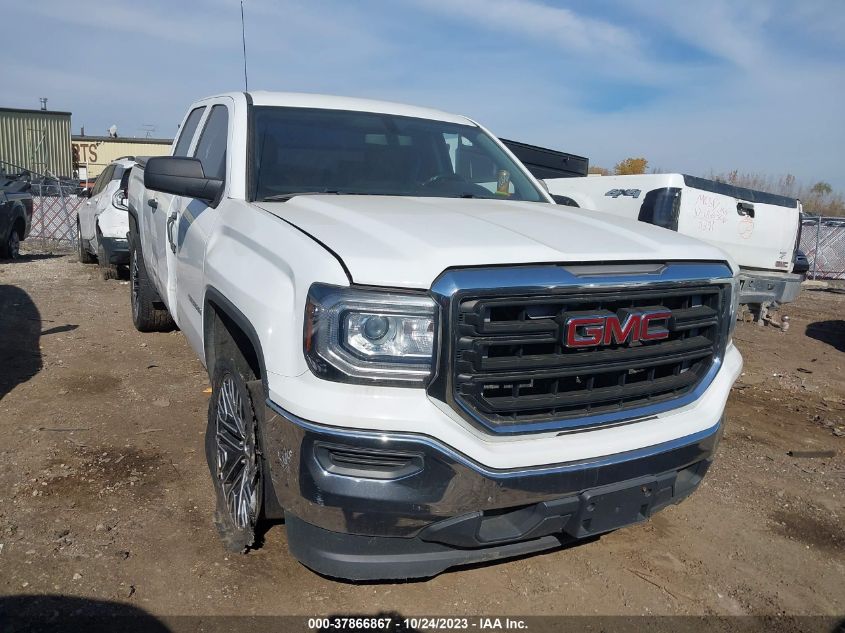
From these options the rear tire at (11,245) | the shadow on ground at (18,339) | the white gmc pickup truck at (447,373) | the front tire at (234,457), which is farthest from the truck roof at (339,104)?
the rear tire at (11,245)

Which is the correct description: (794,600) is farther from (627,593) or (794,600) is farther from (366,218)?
(366,218)

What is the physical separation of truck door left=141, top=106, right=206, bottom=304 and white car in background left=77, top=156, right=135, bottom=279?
423 cm

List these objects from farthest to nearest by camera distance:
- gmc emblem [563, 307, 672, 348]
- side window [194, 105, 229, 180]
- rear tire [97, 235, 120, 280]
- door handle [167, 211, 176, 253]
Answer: rear tire [97, 235, 120, 280] < door handle [167, 211, 176, 253] < side window [194, 105, 229, 180] < gmc emblem [563, 307, 672, 348]

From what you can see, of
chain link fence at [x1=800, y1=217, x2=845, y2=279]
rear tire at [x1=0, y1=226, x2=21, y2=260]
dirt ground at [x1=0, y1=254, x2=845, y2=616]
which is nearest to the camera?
dirt ground at [x1=0, y1=254, x2=845, y2=616]

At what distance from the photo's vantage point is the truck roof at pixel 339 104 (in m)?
3.67

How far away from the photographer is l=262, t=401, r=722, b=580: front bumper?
203cm

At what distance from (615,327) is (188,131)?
3.60 m

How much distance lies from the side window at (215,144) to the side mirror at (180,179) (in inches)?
6.2

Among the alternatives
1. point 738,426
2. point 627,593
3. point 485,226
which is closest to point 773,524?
point 627,593

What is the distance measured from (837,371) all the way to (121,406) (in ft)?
22.4

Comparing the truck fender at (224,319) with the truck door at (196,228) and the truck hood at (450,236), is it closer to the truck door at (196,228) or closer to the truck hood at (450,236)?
the truck door at (196,228)

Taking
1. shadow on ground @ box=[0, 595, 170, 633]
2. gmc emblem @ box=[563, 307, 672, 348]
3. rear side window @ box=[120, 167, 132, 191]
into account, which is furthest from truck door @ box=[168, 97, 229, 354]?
rear side window @ box=[120, 167, 132, 191]

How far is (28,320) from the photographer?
23.8 feet

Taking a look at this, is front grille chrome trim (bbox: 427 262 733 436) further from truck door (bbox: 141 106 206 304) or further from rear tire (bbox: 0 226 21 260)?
rear tire (bbox: 0 226 21 260)
